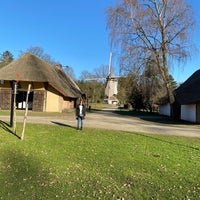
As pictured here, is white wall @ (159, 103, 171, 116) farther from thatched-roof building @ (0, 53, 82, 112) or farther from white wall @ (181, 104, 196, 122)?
thatched-roof building @ (0, 53, 82, 112)

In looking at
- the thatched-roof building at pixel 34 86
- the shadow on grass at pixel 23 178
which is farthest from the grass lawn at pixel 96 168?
the thatched-roof building at pixel 34 86

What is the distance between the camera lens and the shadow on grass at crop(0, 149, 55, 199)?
4.68 m

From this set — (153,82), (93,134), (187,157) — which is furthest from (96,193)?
(153,82)

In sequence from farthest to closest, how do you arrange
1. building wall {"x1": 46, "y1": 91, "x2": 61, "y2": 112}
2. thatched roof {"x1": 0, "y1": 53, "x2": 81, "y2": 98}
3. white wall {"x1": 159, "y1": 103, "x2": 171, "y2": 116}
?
white wall {"x1": 159, "y1": 103, "x2": 171, "y2": 116} < building wall {"x1": 46, "y1": 91, "x2": 61, "y2": 112} < thatched roof {"x1": 0, "y1": 53, "x2": 81, "y2": 98}

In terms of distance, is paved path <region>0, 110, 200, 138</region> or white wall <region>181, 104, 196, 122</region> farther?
white wall <region>181, 104, 196, 122</region>

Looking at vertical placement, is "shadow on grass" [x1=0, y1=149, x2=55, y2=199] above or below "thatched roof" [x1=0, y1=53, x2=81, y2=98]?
below

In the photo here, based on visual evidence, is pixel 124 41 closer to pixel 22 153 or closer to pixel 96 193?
pixel 22 153

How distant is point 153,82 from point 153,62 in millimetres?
4818

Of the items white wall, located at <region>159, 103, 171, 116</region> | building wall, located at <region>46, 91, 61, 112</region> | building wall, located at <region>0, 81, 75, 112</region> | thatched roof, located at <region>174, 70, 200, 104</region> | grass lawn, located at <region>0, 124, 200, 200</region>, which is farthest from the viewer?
white wall, located at <region>159, 103, 171, 116</region>

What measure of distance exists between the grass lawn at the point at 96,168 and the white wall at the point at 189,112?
47.5 feet

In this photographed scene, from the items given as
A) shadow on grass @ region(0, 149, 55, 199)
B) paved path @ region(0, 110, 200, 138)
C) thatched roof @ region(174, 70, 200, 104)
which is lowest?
shadow on grass @ region(0, 149, 55, 199)

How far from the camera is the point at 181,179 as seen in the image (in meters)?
5.82

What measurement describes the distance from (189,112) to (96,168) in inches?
810

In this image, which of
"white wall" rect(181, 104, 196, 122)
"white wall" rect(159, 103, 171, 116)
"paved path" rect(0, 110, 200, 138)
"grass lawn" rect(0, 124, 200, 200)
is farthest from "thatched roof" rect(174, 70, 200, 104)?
"grass lawn" rect(0, 124, 200, 200)
